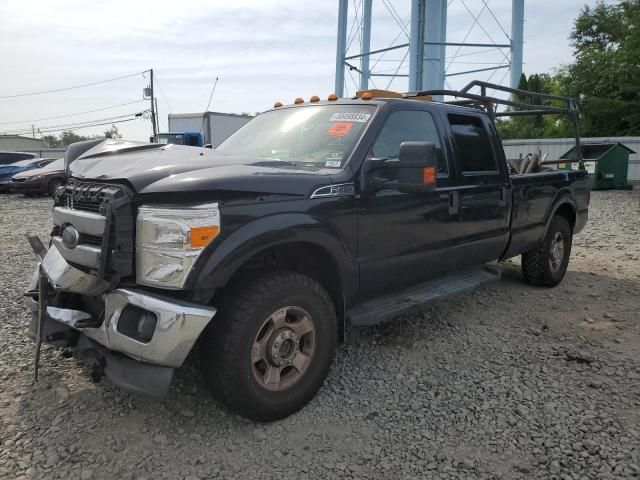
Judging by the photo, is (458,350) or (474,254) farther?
(474,254)

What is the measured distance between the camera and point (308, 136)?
3645 mm

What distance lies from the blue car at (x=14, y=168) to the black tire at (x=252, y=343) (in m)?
18.0

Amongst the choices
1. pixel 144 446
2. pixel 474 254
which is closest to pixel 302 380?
pixel 144 446

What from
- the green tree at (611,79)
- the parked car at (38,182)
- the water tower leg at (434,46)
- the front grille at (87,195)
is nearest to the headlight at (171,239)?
the front grille at (87,195)

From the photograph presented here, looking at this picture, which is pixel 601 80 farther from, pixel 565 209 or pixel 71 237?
pixel 71 237

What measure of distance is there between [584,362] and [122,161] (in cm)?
345

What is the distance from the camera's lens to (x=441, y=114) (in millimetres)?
4117

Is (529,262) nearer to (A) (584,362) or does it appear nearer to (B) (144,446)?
(A) (584,362)

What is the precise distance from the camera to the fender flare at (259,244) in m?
2.50

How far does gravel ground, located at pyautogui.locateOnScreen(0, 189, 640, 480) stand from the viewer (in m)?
2.54

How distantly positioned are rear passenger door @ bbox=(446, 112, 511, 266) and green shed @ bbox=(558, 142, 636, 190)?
14700 millimetres

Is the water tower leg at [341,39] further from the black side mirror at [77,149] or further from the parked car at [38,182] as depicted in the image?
the black side mirror at [77,149]

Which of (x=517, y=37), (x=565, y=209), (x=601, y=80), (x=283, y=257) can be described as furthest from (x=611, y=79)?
(x=283, y=257)

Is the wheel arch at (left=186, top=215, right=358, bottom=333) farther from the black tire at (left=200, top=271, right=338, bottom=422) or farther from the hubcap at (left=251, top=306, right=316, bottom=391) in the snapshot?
the hubcap at (left=251, top=306, right=316, bottom=391)
